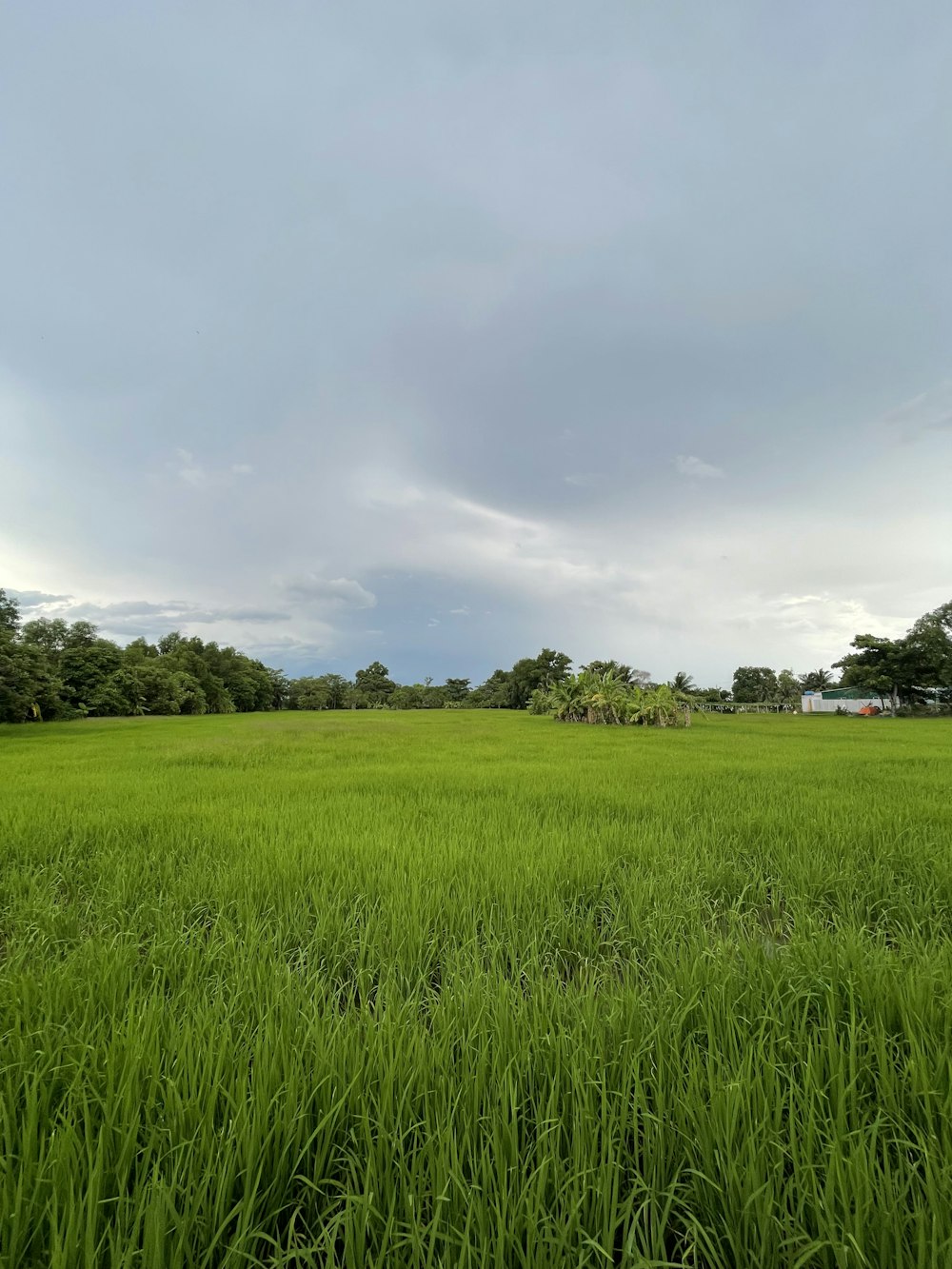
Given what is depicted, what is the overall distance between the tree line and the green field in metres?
22.2

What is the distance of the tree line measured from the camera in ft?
83.7

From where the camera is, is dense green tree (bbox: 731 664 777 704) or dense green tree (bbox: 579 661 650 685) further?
dense green tree (bbox: 731 664 777 704)

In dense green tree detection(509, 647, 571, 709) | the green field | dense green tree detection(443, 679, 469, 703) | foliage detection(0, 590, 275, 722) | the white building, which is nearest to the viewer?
the green field

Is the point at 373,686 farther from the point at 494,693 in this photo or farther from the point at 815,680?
the point at 815,680

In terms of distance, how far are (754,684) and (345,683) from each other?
59.3 metres

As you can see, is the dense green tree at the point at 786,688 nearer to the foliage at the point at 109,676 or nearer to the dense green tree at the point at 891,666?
the dense green tree at the point at 891,666

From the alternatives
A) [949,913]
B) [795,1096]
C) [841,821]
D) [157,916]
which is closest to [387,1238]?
[795,1096]

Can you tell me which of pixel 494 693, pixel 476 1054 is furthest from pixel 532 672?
pixel 476 1054

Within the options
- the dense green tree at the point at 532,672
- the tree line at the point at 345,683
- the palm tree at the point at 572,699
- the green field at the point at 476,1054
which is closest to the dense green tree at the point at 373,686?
the tree line at the point at 345,683

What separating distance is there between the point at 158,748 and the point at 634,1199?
15.1m

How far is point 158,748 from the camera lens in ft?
45.3

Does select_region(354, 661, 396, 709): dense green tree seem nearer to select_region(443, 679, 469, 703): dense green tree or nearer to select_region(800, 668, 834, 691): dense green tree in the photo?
select_region(443, 679, 469, 703): dense green tree

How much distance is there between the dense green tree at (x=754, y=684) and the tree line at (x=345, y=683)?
0.19m

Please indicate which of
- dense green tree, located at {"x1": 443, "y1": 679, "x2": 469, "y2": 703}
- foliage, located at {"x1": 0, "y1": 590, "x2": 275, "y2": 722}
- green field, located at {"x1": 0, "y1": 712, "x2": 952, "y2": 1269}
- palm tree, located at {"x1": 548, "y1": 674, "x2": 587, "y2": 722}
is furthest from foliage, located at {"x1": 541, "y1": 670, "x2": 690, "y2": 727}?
dense green tree, located at {"x1": 443, "y1": 679, "x2": 469, "y2": 703}
